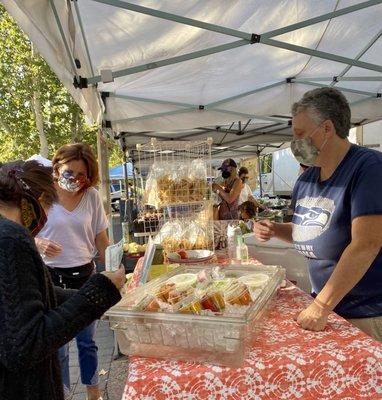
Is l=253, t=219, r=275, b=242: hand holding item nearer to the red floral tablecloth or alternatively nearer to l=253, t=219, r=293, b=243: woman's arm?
l=253, t=219, r=293, b=243: woman's arm

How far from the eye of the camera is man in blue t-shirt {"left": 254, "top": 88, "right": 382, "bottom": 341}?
140cm

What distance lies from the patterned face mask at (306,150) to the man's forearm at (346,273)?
51 cm

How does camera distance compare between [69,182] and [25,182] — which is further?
[69,182]

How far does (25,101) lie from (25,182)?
49.7ft

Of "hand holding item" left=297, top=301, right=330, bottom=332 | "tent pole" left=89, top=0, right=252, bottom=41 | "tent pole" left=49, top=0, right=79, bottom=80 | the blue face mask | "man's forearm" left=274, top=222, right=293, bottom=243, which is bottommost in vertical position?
"hand holding item" left=297, top=301, right=330, bottom=332

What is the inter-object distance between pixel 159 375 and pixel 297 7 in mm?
2662

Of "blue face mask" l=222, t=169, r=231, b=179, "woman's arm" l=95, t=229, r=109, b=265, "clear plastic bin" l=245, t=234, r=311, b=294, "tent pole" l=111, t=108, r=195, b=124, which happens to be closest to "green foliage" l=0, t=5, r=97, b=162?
"blue face mask" l=222, t=169, r=231, b=179

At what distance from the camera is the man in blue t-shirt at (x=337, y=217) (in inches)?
55.0

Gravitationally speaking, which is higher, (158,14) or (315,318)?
(158,14)

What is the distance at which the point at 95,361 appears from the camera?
279cm


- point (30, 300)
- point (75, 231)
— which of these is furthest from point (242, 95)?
point (30, 300)

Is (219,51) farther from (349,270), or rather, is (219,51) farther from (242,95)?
(349,270)

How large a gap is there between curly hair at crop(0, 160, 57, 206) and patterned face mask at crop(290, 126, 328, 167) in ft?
3.70

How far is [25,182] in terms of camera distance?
1275 millimetres
